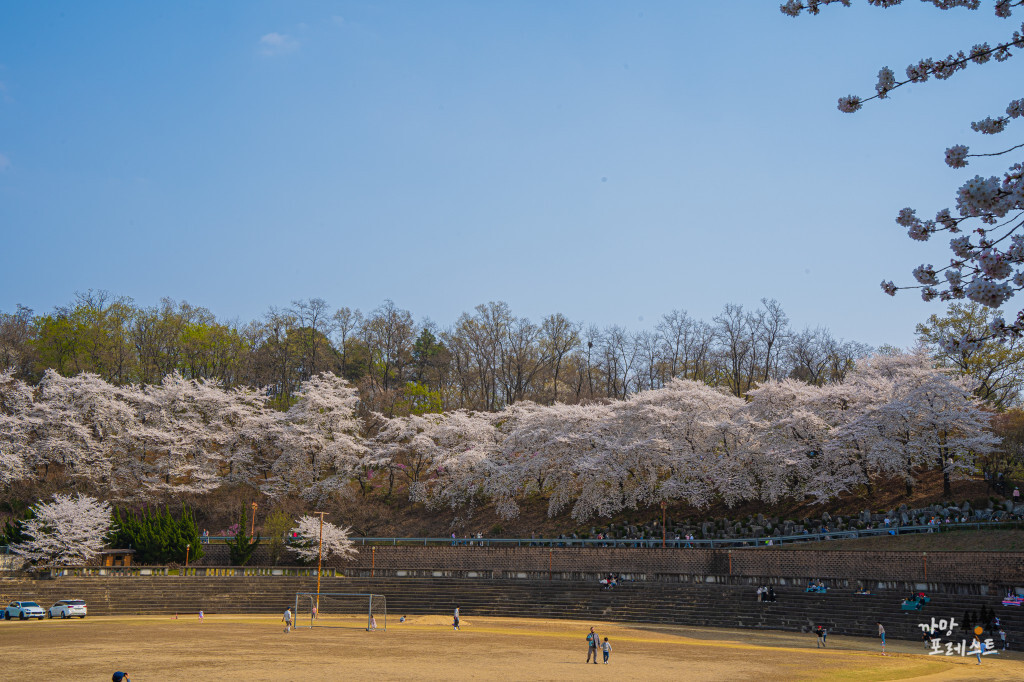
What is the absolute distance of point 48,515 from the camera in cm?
5194

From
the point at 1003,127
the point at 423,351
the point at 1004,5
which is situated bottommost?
the point at 1003,127

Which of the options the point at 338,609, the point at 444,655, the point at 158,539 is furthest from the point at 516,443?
the point at 444,655

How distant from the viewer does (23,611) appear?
141 ft

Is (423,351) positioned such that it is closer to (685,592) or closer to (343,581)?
(343,581)

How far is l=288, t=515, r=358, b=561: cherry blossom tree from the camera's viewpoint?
5656 centimetres

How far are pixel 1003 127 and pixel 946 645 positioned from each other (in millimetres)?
30741

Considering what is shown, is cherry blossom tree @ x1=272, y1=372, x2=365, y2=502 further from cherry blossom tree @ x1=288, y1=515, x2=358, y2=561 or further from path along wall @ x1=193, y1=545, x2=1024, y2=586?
path along wall @ x1=193, y1=545, x2=1024, y2=586

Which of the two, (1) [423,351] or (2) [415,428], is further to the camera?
(1) [423,351]

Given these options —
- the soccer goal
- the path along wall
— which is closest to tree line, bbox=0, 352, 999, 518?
the path along wall

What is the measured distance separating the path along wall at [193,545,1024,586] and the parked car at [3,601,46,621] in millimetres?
15607

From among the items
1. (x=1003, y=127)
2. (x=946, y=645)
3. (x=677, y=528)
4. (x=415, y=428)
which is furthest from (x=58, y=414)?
(x=1003, y=127)

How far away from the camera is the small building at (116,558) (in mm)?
54469

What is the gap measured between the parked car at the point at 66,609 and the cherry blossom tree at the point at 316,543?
14.9m

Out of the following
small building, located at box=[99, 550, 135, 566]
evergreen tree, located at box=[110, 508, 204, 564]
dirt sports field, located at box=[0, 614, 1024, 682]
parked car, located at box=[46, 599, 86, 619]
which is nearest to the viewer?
dirt sports field, located at box=[0, 614, 1024, 682]
